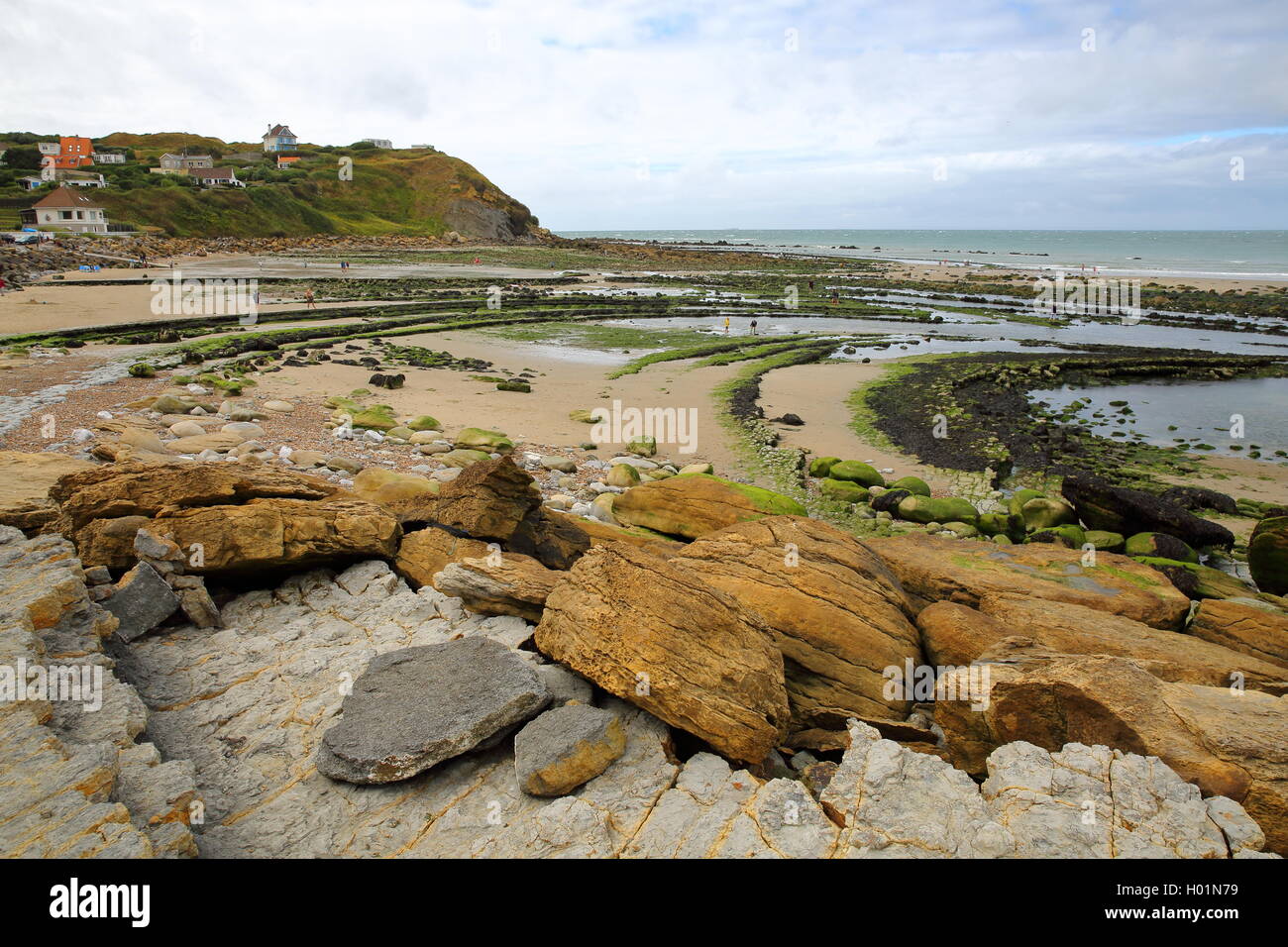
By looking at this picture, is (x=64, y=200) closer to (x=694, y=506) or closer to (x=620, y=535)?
(x=620, y=535)

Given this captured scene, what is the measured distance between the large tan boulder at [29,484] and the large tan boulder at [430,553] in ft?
13.5

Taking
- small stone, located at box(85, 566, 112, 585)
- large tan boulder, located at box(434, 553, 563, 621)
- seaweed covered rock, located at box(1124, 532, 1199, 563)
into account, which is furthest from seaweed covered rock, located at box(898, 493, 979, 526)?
small stone, located at box(85, 566, 112, 585)

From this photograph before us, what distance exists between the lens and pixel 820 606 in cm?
838

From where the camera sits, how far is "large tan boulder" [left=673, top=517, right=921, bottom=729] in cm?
773

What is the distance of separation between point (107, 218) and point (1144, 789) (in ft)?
348

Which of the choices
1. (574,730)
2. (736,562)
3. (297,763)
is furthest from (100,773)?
(736,562)

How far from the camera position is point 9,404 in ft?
57.4

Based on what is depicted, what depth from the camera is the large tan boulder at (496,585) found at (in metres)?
7.93

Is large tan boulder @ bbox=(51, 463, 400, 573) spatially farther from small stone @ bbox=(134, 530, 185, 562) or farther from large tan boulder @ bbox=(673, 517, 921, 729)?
large tan boulder @ bbox=(673, 517, 921, 729)

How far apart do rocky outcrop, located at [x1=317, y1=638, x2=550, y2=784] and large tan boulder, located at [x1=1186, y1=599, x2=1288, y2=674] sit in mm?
9044

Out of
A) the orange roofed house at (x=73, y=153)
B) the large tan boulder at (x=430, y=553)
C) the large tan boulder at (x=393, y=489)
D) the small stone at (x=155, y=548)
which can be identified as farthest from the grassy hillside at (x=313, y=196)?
the large tan boulder at (x=430, y=553)

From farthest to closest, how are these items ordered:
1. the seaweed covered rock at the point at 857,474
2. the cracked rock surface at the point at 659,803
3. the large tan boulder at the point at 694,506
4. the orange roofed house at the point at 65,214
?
the orange roofed house at the point at 65,214
the seaweed covered rock at the point at 857,474
the large tan boulder at the point at 694,506
the cracked rock surface at the point at 659,803

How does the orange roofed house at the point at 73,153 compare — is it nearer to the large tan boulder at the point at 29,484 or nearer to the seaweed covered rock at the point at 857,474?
the large tan boulder at the point at 29,484
